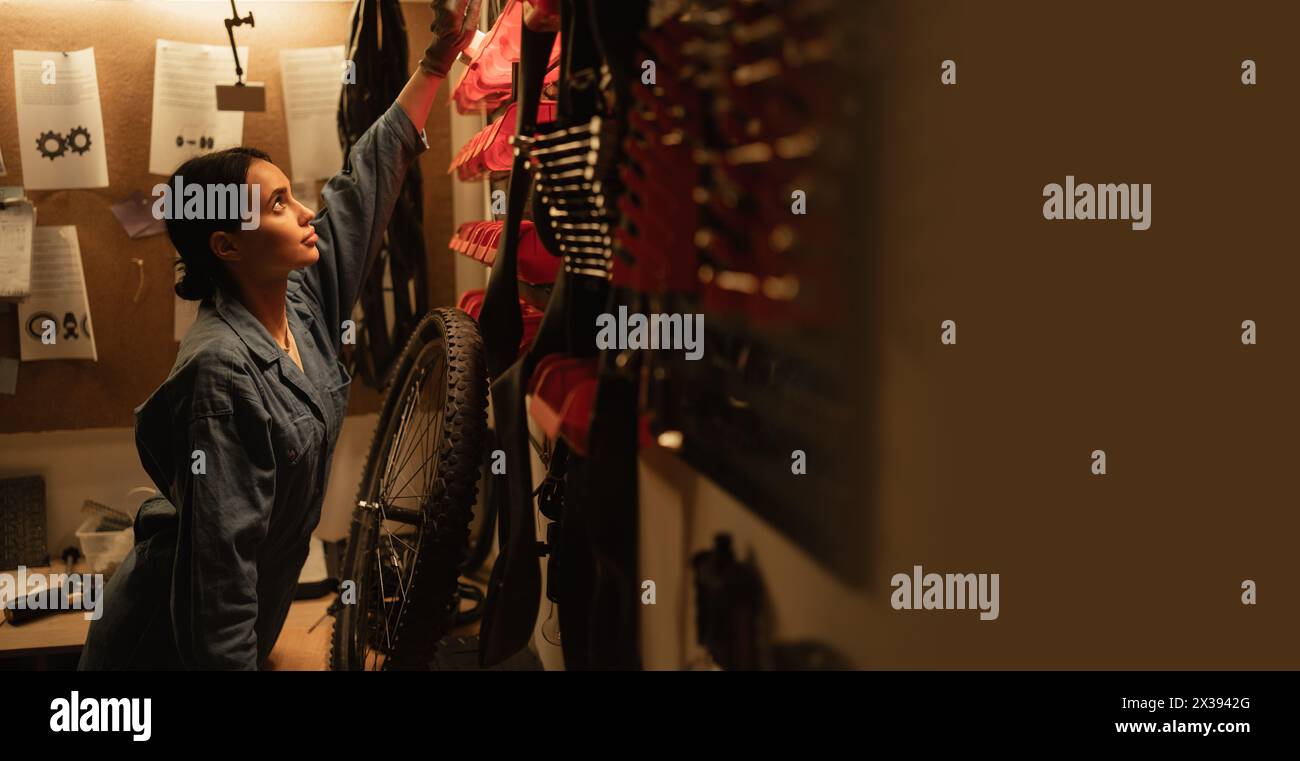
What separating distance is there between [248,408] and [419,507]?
37 centimetres

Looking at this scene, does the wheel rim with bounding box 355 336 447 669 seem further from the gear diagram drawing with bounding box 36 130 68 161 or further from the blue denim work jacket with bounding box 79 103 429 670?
the gear diagram drawing with bounding box 36 130 68 161

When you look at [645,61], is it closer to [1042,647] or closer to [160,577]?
[1042,647]

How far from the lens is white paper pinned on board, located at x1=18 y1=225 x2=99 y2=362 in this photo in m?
2.49

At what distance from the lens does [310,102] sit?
8.41 feet

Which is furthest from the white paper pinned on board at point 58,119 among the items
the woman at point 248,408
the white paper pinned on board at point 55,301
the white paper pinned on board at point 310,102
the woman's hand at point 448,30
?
the woman's hand at point 448,30

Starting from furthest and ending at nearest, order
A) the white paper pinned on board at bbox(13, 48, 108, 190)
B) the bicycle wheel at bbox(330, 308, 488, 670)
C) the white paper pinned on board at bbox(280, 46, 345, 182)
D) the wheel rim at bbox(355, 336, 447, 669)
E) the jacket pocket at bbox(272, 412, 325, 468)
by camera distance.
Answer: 1. the white paper pinned on board at bbox(280, 46, 345, 182)
2. the white paper pinned on board at bbox(13, 48, 108, 190)
3. the wheel rim at bbox(355, 336, 447, 669)
4. the jacket pocket at bbox(272, 412, 325, 468)
5. the bicycle wheel at bbox(330, 308, 488, 670)

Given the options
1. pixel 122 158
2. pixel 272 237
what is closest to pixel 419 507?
pixel 272 237

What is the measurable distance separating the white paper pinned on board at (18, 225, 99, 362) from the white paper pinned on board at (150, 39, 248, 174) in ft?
1.03

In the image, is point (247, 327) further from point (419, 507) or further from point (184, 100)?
point (184, 100)

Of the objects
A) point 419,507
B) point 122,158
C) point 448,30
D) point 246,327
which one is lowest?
point 419,507

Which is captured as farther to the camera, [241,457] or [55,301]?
[55,301]

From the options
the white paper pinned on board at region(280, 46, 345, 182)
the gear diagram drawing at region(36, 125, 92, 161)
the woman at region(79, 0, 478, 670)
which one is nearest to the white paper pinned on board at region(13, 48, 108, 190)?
the gear diagram drawing at region(36, 125, 92, 161)
